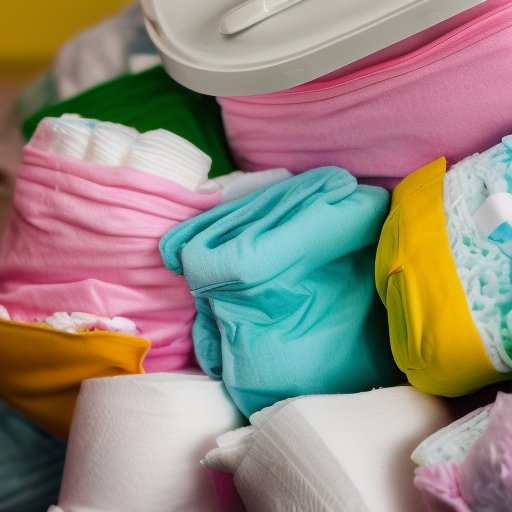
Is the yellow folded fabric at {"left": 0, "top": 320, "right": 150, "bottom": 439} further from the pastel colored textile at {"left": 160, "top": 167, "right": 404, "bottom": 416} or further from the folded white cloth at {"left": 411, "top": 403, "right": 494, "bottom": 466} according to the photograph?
the folded white cloth at {"left": 411, "top": 403, "right": 494, "bottom": 466}

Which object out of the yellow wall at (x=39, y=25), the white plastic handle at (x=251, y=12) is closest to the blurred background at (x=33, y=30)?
the yellow wall at (x=39, y=25)

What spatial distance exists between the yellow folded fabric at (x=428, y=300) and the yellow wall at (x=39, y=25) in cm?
93

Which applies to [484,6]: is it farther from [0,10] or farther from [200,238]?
[0,10]

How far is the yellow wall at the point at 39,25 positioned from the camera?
3.94 ft

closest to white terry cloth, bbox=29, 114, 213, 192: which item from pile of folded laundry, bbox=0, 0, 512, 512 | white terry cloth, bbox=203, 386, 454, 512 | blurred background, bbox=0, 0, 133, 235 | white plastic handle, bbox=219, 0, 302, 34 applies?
pile of folded laundry, bbox=0, 0, 512, 512

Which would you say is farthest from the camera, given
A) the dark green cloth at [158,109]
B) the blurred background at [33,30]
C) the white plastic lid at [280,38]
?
the blurred background at [33,30]

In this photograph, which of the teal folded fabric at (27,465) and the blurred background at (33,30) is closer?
the teal folded fabric at (27,465)

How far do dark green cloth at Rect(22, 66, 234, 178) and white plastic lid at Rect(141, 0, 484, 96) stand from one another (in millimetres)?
97

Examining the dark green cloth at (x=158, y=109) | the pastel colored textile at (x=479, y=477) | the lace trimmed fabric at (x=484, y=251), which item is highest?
the lace trimmed fabric at (x=484, y=251)

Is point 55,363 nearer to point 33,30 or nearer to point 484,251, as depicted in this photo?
point 484,251

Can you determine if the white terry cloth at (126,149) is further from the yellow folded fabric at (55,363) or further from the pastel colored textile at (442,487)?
the pastel colored textile at (442,487)

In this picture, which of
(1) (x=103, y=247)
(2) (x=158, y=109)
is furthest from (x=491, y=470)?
(2) (x=158, y=109)

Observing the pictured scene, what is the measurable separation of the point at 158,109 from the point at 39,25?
640 millimetres

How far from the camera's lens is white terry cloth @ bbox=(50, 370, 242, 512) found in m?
0.55
